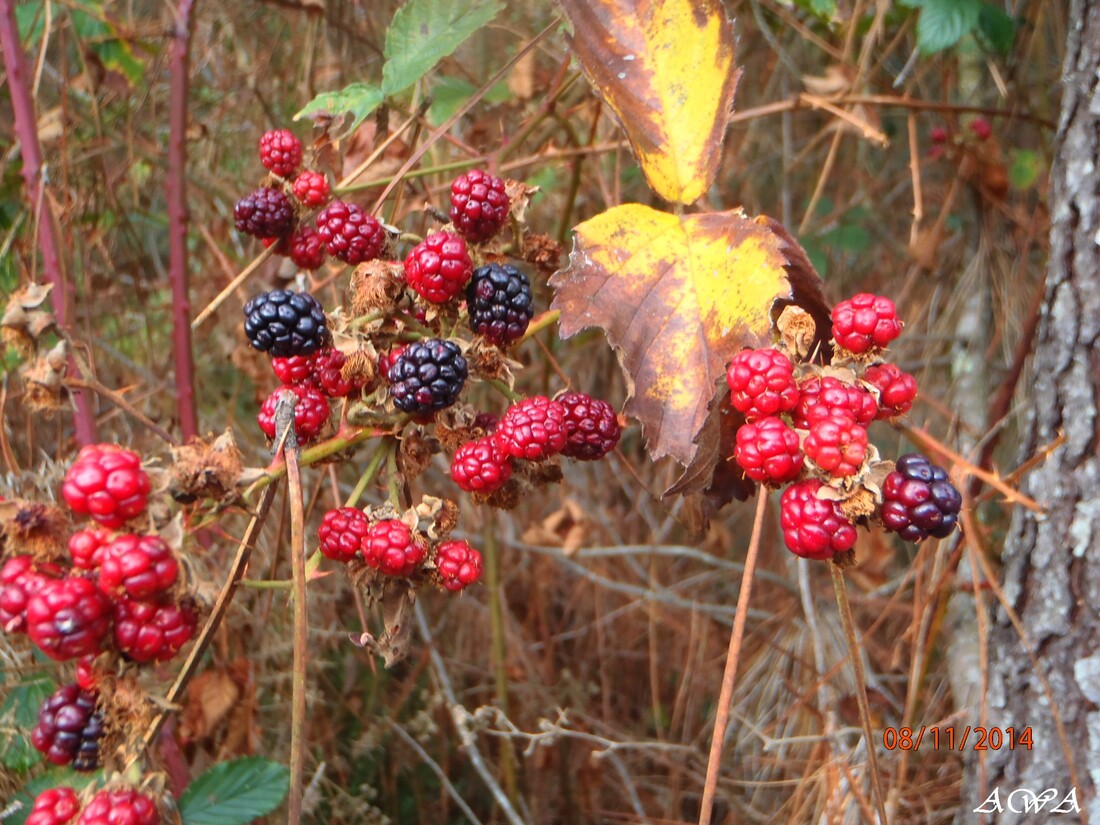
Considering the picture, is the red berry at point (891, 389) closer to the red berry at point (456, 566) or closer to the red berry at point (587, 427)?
the red berry at point (587, 427)

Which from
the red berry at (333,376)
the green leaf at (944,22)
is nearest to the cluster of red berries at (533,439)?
the red berry at (333,376)

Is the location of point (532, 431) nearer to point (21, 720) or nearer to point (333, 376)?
point (333, 376)

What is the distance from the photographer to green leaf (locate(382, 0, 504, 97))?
3.37 ft

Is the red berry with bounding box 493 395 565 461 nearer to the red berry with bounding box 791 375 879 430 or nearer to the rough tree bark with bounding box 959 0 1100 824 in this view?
the red berry with bounding box 791 375 879 430

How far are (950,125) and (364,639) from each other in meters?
1.89

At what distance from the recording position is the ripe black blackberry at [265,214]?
93 centimetres

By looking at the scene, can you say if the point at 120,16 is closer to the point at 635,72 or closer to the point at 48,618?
the point at 635,72

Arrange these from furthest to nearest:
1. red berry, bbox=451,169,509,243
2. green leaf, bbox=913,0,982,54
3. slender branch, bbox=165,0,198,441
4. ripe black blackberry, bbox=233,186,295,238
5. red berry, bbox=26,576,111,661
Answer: green leaf, bbox=913,0,982,54 < slender branch, bbox=165,0,198,441 < ripe black blackberry, bbox=233,186,295,238 < red berry, bbox=451,169,509,243 < red berry, bbox=26,576,111,661

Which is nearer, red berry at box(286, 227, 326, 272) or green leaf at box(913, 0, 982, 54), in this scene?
red berry at box(286, 227, 326, 272)

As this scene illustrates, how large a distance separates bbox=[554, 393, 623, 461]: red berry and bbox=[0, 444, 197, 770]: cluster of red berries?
375 millimetres

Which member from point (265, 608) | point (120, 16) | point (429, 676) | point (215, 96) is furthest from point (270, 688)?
point (120, 16)

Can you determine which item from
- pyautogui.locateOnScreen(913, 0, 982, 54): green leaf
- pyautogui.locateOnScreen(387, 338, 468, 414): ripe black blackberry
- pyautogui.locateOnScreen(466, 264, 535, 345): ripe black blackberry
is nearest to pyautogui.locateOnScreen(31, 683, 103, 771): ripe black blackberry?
pyautogui.locateOnScreen(387, 338, 468, 414): ripe black blackberry

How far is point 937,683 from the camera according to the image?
1.76 meters

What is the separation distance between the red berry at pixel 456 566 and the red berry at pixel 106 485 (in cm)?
26
